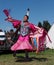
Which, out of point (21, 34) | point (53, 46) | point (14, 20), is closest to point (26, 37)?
point (21, 34)

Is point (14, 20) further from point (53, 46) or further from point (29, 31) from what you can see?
point (53, 46)

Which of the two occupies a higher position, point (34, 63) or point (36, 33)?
point (36, 33)

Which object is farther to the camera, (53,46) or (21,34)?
(53,46)

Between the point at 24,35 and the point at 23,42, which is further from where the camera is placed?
the point at 24,35

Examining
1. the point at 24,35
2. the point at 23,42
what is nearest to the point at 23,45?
the point at 23,42

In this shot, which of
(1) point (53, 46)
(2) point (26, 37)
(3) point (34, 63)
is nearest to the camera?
(3) point (34, 63)

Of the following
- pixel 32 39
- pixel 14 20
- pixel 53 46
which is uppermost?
pixel 14 20

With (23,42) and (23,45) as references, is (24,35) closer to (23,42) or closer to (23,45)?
(23,42)

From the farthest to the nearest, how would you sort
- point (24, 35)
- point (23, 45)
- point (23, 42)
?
point (24, 35)
point (23, 42)
point (23, 45)

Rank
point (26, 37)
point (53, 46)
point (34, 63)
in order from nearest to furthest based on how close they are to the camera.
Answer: point (34, 63)
point (26, 37)
point (53, 46)

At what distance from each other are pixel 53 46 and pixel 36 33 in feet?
47.6

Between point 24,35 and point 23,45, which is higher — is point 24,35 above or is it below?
above

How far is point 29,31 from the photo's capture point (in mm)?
12734

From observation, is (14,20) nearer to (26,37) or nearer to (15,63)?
(26,37)
